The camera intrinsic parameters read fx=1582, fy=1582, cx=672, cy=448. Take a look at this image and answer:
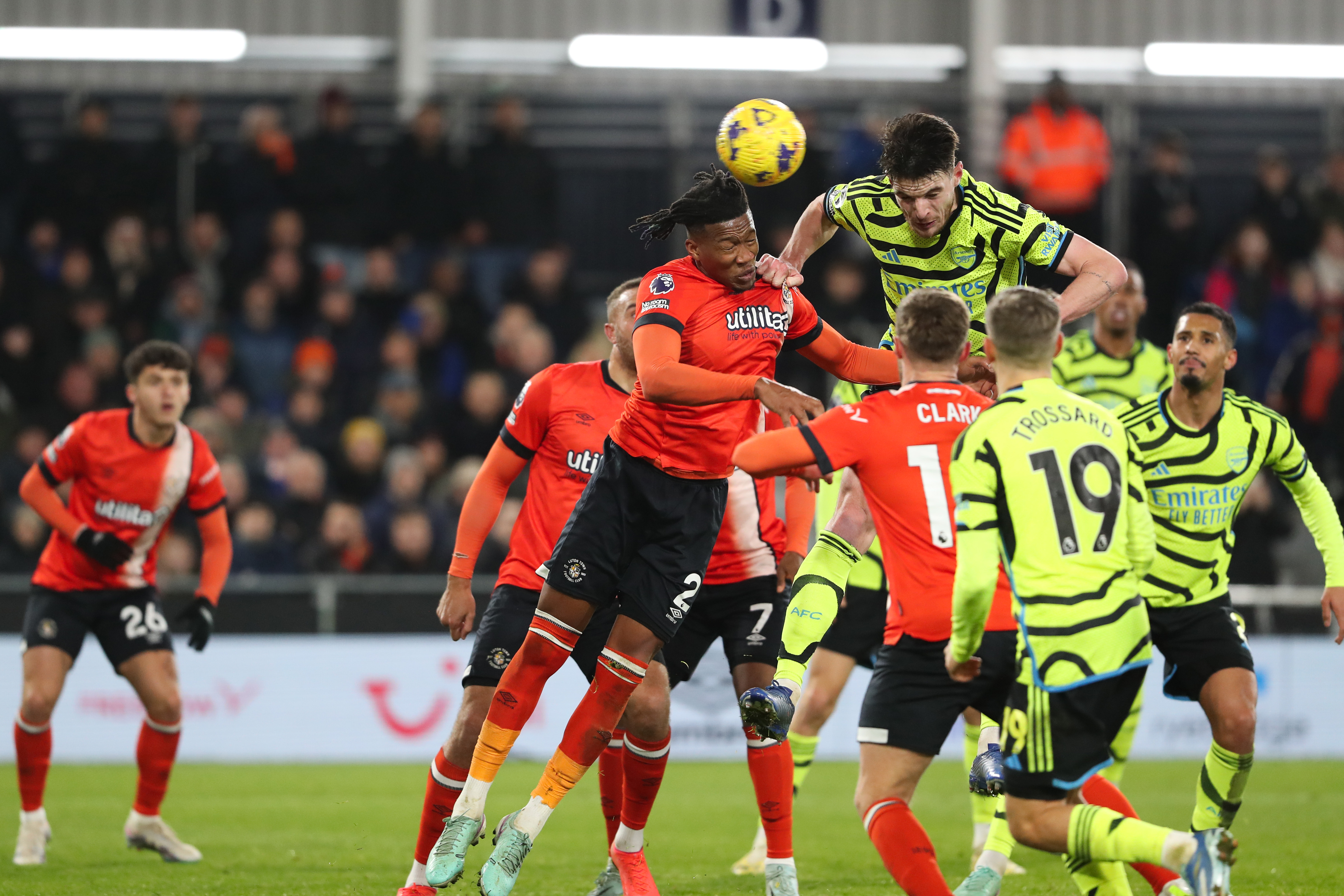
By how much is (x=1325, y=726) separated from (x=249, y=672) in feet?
30.0

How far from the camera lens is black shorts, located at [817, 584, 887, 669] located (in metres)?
8.78

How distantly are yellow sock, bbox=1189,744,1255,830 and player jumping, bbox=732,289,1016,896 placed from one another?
1.66 metres

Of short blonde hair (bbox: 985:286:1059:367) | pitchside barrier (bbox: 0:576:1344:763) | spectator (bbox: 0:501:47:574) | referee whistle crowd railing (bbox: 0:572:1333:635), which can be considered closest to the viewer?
short blonde hair (bbox: 985:286:1059:367)

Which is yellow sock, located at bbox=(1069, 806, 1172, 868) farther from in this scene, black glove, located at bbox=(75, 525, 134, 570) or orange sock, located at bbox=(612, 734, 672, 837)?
black glove, located at bbox=(75, 525, 134, 570)

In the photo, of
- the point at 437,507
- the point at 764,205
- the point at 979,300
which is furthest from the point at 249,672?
the point at 979,300

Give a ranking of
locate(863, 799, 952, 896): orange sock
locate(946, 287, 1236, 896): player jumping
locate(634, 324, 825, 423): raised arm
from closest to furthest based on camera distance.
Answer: locate(946, 287, 1236, 896): player jumping
locate(863, 799, 952, 896): orange sock
locate(634, 324, 825, 423): raised arm

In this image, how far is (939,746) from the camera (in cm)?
574

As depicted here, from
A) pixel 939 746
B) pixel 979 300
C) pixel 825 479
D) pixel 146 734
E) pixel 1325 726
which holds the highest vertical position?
pixel 979 300

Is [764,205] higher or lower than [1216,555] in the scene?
higher

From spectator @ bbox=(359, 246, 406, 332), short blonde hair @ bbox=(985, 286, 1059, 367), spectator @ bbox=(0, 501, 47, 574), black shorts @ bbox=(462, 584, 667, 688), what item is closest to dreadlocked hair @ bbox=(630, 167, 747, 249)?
short blonde hair @ bbox=(985, 286, 1059, 367)

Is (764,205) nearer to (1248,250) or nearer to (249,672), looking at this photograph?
(1248,250)

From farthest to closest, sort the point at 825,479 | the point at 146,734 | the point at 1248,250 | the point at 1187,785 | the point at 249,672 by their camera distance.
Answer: the point at 1248,250 → the point at 249,672 → the point at 1187,785 → the point at 146,734 → the point at 825,479

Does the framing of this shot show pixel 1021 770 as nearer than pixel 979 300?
Yes

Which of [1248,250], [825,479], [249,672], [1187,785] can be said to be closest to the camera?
[825,479]
